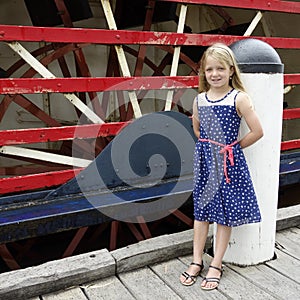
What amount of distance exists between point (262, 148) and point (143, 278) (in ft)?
2.99

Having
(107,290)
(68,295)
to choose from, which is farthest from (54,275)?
(107,290)

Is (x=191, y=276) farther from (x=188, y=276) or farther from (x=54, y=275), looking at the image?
(x=54, y=275)

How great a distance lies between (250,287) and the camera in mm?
2012

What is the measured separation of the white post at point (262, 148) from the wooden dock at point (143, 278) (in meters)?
0.10

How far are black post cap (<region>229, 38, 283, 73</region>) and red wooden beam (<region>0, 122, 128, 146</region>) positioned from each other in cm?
132

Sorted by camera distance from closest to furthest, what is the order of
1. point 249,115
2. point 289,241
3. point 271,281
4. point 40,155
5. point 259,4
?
1. point 249,115
2. point 271,281
3. point 289,241
4. point 40,155
5. point 259,4

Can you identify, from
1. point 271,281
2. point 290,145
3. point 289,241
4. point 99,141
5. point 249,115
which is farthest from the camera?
point 99,141

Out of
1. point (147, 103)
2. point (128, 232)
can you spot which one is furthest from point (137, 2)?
point (128, 232)

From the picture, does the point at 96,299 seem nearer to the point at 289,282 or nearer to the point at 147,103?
the point at 289,282

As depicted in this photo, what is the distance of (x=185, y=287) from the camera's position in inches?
79.8

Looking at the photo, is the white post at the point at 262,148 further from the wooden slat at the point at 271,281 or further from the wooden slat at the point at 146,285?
the wooden slat at the point at 146,285

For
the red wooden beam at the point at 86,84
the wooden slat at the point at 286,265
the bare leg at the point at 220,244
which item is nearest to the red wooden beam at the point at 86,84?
the red wooden beam at the point at 86,84

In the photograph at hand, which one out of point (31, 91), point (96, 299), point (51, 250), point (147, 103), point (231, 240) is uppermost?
point (147, 103)

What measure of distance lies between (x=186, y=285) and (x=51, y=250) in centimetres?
342
